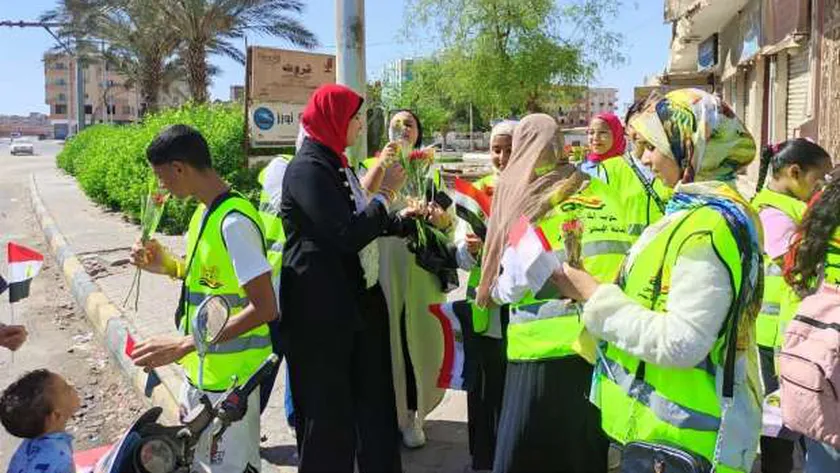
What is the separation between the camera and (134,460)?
7.38ft

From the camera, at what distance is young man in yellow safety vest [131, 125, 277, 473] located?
2.65 metres

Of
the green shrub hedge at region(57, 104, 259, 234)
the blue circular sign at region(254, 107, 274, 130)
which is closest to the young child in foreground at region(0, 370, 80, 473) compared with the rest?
the green shrub hedge at region(57, 104, 259, 234)

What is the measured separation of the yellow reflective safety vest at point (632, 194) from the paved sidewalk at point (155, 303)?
1.53 meters

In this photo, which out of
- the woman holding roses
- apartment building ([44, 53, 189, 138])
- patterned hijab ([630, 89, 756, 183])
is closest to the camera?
patterned hijab ([630, 89, 756, 183])

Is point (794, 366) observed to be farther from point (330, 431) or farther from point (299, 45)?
point (299, 45)

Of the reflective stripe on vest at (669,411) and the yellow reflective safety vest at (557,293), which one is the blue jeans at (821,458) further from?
the yellow reflective safety vest at (557,293)

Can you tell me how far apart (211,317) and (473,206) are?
5.10 feet

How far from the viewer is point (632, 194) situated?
3.73 metres

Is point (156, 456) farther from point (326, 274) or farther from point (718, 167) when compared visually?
point (718, 167)

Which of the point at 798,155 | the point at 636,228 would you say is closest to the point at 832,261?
the point at 636,228

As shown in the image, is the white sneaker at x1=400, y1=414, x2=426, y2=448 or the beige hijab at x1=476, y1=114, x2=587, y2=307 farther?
the white sneaker at x1=400, y1=414, x2=426, y2=448

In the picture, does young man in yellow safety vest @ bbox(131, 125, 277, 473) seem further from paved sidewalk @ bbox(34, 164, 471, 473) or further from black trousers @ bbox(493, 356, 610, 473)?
paved sidewalk @ bbox(34, 164, 471, 473)

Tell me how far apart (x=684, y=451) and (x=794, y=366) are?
57 centimetres

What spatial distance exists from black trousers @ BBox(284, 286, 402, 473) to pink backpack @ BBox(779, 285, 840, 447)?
1.54 meters
